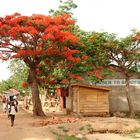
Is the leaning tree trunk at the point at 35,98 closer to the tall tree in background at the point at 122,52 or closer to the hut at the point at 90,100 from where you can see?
the hut at the point at 90,100

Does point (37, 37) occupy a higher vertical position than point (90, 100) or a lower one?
higher

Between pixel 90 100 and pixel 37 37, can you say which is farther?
pixel 90 100

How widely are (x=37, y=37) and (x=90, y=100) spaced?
6.32 meters

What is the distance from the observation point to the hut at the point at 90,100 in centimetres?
2780

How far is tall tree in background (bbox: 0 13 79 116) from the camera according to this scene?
24.8 metres

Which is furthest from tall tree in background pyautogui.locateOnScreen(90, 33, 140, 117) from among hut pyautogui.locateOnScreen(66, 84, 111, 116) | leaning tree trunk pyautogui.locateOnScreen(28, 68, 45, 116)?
leaning tree trunk pyautogui.locateOnScreen(28, 68, 45, 116)

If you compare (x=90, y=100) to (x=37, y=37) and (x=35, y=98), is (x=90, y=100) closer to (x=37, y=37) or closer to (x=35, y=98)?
(x=35, y=98)

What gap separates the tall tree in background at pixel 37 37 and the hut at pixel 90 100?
2.96m

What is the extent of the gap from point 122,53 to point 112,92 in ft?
14.3

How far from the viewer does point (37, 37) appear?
2575cm

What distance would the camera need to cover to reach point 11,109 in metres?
20.6

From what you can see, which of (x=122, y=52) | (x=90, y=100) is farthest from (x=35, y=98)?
(x=122, y=52)

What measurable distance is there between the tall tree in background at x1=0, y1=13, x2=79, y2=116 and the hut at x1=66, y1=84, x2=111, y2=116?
2.96 m

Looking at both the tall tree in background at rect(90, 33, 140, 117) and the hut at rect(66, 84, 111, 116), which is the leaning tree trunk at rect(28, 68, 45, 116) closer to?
the hut at rect(66, 84, 111, 116)
